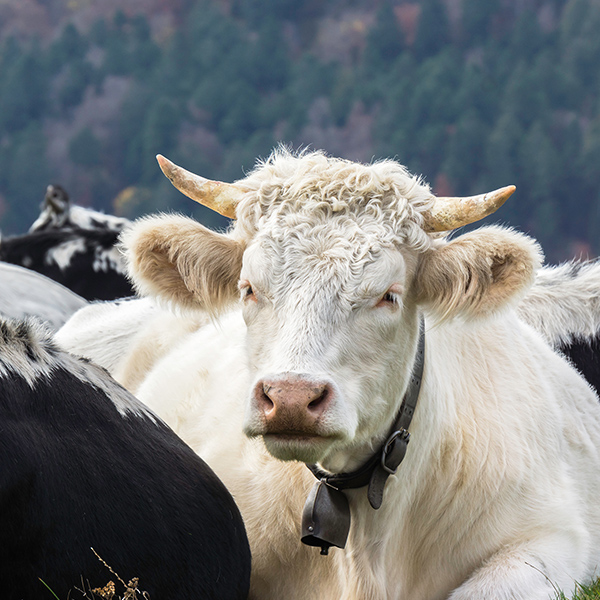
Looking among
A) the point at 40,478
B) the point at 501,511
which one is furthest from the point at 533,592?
the point at 40,478

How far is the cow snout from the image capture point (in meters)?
2.69

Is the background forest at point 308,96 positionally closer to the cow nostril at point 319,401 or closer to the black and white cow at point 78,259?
the black and white cow at point 78,259

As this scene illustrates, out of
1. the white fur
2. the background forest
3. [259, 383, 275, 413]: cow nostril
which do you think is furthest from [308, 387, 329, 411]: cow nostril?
the background forest

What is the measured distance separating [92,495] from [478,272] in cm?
150

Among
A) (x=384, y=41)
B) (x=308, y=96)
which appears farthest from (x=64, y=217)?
(x=384, y=41)

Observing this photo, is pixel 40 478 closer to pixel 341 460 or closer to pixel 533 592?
pixel 341 460

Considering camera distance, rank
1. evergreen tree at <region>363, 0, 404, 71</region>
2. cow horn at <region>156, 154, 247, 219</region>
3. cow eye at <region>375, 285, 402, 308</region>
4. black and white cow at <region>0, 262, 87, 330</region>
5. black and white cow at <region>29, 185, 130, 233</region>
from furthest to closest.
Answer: evergreen tree at <region>363, 0, 404, 71</region> < black and white cow at <region>29, 185, 130, 233</region> < black and white cow at <region>0, 262, 87, 330</region> < cow horn at <region>156, 154, 247, 219</region> < cow eye at <region>375, 285, 402, 308</region>

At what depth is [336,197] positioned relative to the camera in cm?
325

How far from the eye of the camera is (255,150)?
68500 millimetres

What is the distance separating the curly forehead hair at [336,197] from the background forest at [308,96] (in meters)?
57.9

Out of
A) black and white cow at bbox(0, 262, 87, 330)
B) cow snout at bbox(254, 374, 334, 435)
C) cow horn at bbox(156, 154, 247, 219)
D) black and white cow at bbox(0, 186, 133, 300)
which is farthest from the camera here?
black and white cow at bbox(0, 186, 133, 300)

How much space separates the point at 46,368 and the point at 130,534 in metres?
0.59

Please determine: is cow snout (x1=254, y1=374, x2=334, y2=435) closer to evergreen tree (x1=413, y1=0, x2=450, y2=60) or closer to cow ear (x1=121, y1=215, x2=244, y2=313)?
cow ear (x1=121, y1=215, x2=244, y2=313)

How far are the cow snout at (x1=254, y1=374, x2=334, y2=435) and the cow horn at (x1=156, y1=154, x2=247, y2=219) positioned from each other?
3.21 feet
